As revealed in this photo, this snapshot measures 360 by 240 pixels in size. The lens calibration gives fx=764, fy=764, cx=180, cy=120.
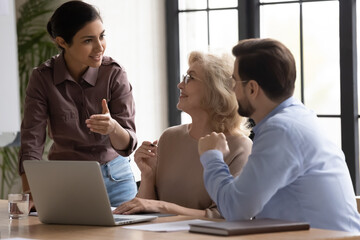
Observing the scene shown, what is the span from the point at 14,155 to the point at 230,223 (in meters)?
3.33

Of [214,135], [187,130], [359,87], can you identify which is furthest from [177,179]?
[359,87]

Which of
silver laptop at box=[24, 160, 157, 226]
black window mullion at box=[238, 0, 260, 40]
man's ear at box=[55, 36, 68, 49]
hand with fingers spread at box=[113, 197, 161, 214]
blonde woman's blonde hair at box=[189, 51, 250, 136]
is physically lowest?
hand with fingers spread at box=[113, 197, 161, 214]

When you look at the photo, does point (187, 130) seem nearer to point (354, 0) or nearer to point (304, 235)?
point (304, 235)

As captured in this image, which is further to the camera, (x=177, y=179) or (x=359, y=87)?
(x=359, y=87)

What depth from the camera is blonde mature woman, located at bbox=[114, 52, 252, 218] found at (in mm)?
3180

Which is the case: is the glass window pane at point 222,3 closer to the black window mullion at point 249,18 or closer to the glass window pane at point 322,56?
the black window mullion at point 249,18

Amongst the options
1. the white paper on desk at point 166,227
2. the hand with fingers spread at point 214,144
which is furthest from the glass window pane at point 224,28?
the white paper on desk at point 166,227

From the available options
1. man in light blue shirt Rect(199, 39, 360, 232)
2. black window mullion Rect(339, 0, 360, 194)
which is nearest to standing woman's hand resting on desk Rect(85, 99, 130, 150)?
man in light blue shirt Rect(199, 39, 360, 232)

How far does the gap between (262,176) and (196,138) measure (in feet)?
2.94

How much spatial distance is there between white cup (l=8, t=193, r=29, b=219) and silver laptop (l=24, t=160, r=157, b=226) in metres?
0.14

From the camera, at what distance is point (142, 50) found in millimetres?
5492

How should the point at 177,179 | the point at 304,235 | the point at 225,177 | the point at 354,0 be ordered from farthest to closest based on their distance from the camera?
the point at 354,0 < the point at 177,179 < the point at 225,177 < the point at 304,235

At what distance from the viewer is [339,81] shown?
4.80 metres

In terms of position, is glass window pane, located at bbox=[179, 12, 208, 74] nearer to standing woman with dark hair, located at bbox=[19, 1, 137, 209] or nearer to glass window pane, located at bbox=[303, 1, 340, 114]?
glass window pane, located at bbox=[303, 1, 340, 114]
